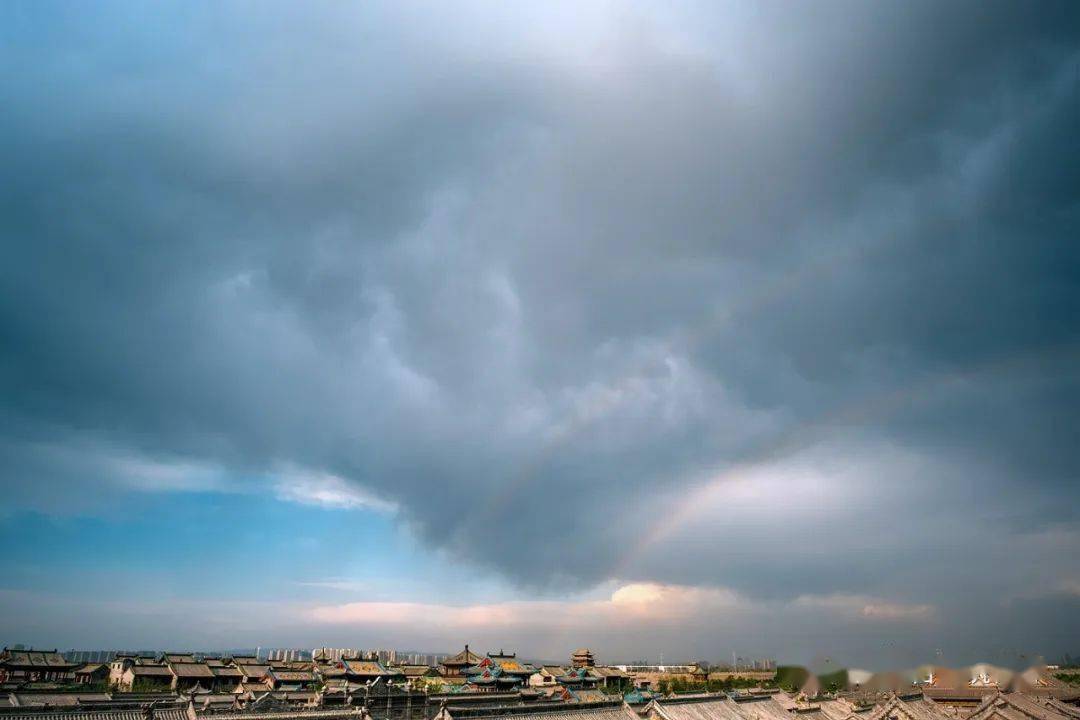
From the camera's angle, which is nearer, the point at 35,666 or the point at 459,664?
the point at 35,666

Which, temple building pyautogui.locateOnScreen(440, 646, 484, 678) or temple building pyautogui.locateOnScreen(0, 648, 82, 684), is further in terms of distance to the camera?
temple building pyautogui.locateOnScreen(440, 646, 484, 678)

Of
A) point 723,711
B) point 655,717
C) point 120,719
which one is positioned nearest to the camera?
point 120,719

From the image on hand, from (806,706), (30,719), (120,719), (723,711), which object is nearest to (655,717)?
(723,711)

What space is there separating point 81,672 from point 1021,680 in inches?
5878

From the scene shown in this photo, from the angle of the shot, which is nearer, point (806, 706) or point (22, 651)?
point (806, 706)

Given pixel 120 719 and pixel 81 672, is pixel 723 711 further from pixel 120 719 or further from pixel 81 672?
pixel 81 672

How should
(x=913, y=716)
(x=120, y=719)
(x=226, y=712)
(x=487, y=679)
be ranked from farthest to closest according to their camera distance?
(x=487, y=679), (x=913, y=716), (x=226, y=712), (x=120, y=719)

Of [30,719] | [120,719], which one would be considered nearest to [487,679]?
[120,719]

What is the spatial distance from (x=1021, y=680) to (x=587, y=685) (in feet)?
225

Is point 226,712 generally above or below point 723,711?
above

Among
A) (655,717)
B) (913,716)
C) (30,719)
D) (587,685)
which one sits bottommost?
(587,685)

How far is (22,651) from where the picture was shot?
108m

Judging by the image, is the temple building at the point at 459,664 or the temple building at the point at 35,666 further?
the temple building at the point at 459,664

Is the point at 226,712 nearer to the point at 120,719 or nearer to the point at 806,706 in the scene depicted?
the point at 120,719
